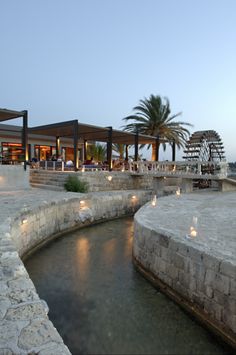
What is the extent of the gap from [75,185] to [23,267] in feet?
35.1

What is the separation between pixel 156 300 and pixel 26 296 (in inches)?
138

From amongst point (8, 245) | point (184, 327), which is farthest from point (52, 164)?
point (184, 327)

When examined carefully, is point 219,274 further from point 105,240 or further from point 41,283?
point 105,240

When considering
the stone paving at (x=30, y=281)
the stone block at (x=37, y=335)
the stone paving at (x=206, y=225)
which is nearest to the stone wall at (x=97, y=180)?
the stone paving at (x=30, y=281)

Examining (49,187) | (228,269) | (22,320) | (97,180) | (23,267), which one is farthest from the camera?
(97,180)

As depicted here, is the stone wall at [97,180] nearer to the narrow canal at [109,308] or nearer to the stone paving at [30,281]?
the stone paving at [30,281]

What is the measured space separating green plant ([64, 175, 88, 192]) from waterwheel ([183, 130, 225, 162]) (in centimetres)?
1275

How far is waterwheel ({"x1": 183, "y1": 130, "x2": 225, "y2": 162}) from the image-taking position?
77.8 feet

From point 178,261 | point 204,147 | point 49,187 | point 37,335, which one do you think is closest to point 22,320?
point 37,335

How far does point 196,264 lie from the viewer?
4840mm

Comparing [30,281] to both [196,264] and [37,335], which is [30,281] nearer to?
[37,335]

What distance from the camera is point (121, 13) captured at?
22.4 meters

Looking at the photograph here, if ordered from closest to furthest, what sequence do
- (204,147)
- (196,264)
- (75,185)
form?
(196,264)
(75,185)
(204,147)

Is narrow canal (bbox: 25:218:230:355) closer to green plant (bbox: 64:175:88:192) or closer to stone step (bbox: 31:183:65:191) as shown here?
green plant (bbox: 64:175:88:192)
